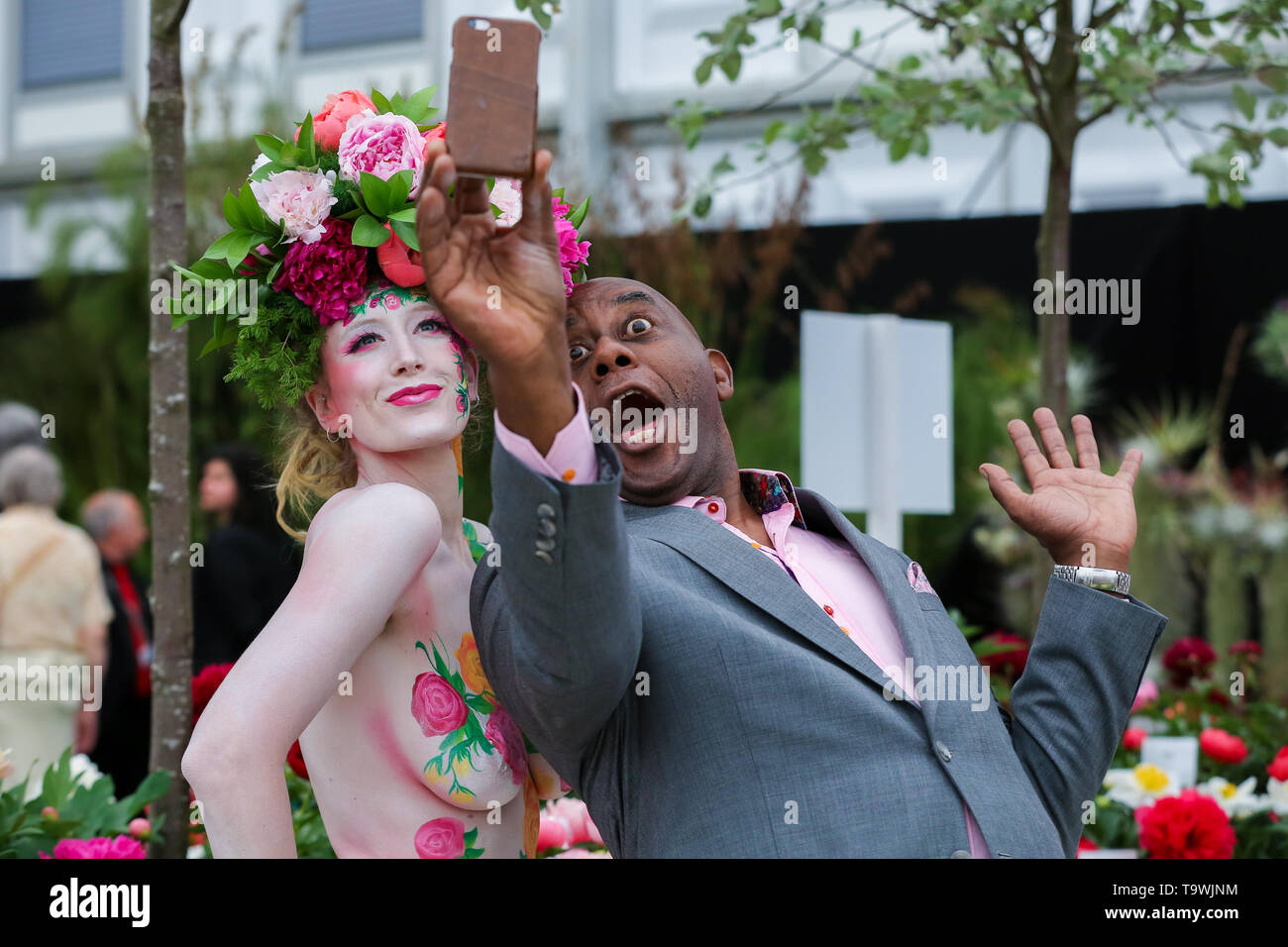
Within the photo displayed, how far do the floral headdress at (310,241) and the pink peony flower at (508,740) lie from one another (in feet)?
1.76

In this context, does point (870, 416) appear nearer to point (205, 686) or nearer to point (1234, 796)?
point (1234, 796)

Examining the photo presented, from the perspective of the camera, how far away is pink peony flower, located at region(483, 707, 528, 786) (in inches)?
74.9

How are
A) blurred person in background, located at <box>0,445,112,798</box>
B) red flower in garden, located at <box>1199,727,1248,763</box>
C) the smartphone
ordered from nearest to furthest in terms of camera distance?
the smartphone, red flower in garden, located at <box>1199,727,1248,763</box>, blurred person in background, located at <box>0,445,112,798</box>

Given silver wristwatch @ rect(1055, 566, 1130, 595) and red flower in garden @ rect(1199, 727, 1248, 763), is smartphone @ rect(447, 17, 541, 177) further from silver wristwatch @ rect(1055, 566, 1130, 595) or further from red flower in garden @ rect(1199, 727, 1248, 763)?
red flower in garden @ rect(1199, 727, 1248, 763)

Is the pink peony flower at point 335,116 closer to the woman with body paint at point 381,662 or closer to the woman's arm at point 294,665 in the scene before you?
the woman with body paint at point 381,662

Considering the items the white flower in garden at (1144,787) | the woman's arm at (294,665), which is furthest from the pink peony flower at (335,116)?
the white flower in garden at (1144,787)

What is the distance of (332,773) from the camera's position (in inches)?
72.7

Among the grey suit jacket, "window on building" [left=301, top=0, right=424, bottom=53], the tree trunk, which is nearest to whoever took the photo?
the grey suit jacket

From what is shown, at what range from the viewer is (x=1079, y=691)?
2010 mm

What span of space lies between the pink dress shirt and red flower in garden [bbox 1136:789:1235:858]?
3.79 feet

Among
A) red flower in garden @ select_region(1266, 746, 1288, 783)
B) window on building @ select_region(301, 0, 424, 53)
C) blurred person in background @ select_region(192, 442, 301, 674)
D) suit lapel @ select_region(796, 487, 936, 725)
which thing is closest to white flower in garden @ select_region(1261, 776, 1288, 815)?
red flower in garden @ select_region(1266, 746, 1288, 783)

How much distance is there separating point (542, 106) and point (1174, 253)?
4.50 metres
